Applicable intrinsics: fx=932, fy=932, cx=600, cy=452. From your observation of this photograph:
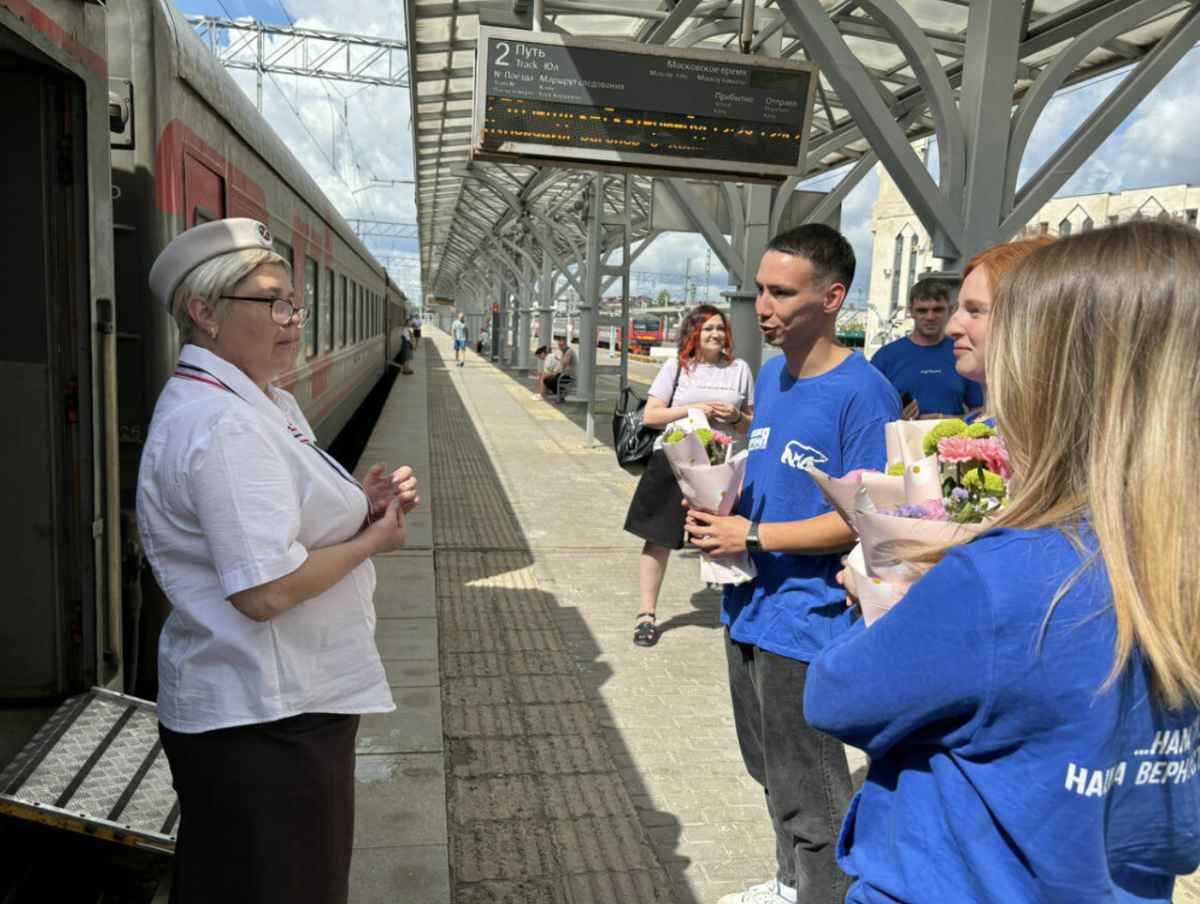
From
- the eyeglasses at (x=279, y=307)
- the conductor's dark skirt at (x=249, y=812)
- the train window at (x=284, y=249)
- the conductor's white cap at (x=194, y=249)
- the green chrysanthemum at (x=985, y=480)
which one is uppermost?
the train window at (x=284, y=249)

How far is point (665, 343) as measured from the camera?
63.1 m

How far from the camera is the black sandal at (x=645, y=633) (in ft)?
17.4

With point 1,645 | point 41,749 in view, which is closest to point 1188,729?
point 41,749

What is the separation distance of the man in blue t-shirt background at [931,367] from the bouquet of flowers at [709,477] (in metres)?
2.54

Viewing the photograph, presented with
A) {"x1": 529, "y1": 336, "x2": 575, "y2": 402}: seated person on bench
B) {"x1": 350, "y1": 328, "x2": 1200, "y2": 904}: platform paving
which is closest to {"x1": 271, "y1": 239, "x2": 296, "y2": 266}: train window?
{"x1": 350, "y1": 328, "x2": 1200, "y2": 904}: platform paving

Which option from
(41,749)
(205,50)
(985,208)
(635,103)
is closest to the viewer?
(41,749)

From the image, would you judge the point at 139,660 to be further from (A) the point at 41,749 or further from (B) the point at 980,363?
(B) the point at 980,363

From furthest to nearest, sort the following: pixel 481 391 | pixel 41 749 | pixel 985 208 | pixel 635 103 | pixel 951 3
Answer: pixel 481 391 → pixel 951 3 → pixel 635 103 → pixel 985 208 → pixel 41 749

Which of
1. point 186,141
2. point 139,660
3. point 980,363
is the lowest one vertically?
point 139,660

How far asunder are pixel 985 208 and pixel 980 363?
3151mm

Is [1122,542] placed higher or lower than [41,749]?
higher

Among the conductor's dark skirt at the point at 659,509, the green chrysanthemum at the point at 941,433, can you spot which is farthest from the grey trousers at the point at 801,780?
the conductor's dark skirt at the point at 659,509

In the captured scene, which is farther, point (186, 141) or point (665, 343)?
point (665, 343)

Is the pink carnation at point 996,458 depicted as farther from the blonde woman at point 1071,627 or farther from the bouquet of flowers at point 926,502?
the blonde woman at point 1071,627
